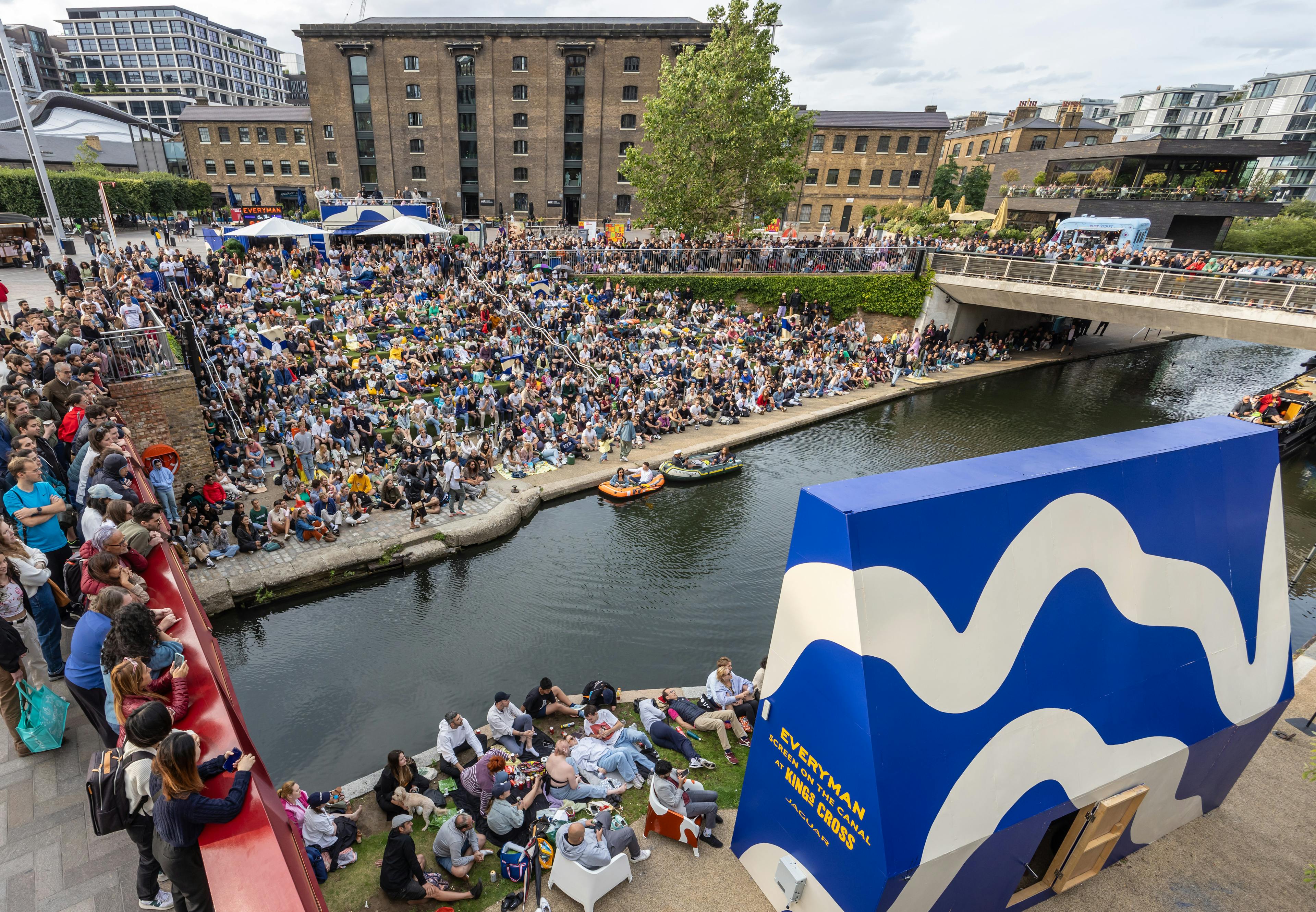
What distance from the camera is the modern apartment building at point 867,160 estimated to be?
4753 centimetres

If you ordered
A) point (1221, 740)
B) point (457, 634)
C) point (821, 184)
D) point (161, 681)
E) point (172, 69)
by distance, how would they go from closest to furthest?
point (161, 681) < point (1221, 740) < point (457, 634) < point (821, 184) < point (172, 69)

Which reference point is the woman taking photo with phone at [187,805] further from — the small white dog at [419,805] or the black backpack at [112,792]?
the small white dog at [419,805]

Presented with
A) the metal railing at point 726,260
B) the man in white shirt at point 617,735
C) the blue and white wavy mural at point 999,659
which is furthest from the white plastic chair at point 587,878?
the metal railing at point 726,260

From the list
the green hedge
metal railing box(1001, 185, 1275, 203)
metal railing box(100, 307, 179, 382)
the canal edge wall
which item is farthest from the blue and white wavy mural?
metal railing box(1001, 185, 1275, 203)

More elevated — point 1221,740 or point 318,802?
point 1221,740

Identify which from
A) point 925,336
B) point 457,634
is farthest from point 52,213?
point 925,336

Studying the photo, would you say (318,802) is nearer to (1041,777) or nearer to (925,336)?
(1041,777)

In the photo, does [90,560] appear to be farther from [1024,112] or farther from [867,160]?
[1024,112]

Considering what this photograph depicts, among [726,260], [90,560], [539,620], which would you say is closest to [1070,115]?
[726,260]

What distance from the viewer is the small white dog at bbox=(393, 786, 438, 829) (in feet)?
21.6

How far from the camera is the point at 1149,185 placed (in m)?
37.2

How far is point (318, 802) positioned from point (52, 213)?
22.9 meters

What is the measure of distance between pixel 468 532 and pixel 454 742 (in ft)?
19.1

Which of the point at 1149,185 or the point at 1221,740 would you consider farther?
the point at 1149,185
